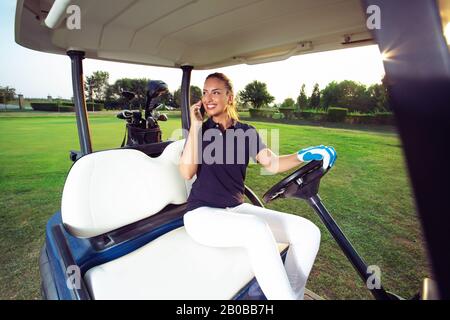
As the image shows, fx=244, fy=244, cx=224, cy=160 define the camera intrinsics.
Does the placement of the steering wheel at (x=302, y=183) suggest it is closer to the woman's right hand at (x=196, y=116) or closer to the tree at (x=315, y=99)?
the woman's right hand at (x=196, y=116)

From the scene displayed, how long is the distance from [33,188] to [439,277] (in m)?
5.97

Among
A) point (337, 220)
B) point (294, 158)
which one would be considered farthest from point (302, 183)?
point (337, 220)

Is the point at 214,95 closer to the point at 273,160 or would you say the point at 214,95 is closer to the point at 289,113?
the point at 273,160

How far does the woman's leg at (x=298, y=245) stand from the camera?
1362 millimetres

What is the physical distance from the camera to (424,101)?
0.51m

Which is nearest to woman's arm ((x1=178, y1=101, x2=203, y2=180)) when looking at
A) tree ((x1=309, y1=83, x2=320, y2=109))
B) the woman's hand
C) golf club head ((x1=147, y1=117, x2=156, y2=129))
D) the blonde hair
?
the blonde hair

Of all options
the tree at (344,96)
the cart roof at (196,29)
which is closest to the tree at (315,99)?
the tree at (344,96)

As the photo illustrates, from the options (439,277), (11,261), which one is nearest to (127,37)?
(439,277)

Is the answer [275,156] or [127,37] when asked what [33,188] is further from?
[275,156]

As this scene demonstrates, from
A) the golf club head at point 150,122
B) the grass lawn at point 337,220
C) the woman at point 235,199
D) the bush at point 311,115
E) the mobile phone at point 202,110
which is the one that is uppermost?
the bush at point 311,115

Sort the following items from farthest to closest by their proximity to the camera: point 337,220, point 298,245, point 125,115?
point 337,220
point 125,115
point 298,245

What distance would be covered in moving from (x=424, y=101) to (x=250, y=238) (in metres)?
A: 0.88

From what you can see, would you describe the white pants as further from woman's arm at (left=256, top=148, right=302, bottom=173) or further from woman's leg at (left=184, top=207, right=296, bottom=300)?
woman's arm at (left=256, top=148, right=302, bottom=173)

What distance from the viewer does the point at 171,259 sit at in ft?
4.14
